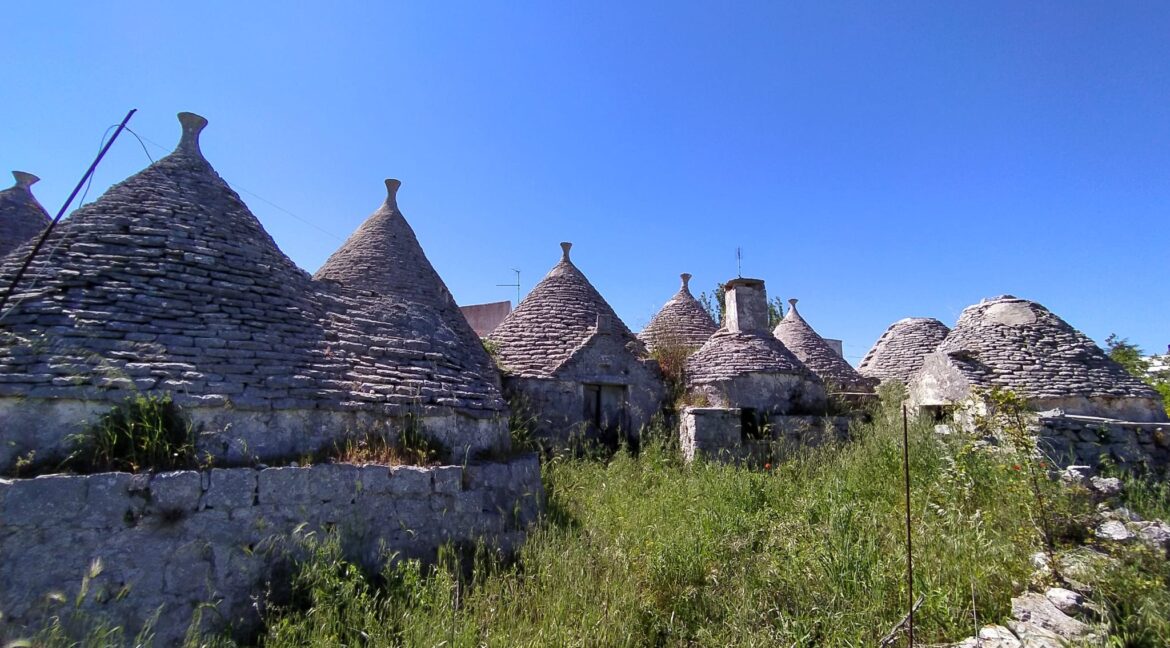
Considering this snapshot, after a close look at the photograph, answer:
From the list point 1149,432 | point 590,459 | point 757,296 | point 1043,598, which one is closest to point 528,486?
point 590,459

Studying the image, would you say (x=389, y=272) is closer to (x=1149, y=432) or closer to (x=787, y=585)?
(x=787, y=585)

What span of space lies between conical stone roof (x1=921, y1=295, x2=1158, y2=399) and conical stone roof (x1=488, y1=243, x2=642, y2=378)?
19.5 ft

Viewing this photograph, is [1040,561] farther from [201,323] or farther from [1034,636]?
[201,323]

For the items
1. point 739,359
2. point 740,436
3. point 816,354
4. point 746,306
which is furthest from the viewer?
point 816,354

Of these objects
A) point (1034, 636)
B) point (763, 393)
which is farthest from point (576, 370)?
point (1034, 636)

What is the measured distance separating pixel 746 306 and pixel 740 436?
2950 millimetres

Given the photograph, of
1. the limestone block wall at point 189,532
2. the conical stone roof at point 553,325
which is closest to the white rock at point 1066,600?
the limestone block wall at point 189,532

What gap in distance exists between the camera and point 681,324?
534 inches

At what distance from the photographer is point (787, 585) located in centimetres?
423

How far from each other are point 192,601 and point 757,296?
9935 millimetres

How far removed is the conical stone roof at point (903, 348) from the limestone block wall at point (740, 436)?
16.2 ft

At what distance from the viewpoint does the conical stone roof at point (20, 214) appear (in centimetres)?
888

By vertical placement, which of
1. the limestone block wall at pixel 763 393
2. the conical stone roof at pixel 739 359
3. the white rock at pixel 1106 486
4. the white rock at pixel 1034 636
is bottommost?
the white rock at pixel 1034 636

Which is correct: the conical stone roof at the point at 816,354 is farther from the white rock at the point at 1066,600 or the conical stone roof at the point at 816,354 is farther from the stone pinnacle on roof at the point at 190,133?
the stone pinnacle on roof at the point at 190,133
